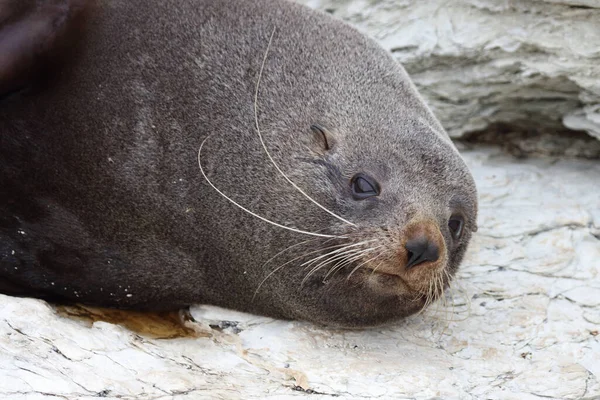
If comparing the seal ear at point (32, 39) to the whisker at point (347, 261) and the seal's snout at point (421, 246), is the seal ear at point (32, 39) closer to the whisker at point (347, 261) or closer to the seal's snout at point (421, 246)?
the whisker at point (347, 261)

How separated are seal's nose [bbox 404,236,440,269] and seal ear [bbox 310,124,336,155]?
71 centimetres

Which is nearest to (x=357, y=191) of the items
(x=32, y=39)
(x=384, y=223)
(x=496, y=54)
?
(x=384, y=223)

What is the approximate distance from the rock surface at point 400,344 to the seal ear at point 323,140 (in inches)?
38.3

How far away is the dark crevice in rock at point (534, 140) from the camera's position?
6.57 meters

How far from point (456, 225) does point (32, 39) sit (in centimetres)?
246

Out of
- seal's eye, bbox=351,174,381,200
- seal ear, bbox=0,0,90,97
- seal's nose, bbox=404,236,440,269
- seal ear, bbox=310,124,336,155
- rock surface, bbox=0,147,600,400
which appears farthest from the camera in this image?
seal ear, bbox=0,0,90,97

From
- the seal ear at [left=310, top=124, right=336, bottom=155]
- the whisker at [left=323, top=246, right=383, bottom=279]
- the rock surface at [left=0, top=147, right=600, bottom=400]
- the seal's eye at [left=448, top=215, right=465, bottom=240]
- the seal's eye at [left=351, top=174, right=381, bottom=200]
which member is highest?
the seal ear at [left=310, top=124, right=336, bottom=155]

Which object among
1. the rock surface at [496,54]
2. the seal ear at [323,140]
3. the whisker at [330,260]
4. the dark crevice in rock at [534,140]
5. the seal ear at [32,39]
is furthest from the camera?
the dark crevice in rock at [534,140]

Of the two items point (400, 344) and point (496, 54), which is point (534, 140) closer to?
point (496, 54)

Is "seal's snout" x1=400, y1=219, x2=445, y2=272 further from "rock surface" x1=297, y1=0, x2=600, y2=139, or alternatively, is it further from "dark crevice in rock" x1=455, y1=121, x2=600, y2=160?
"dark crevice in rock" x1=455, y1=121, x2=600, y2=160

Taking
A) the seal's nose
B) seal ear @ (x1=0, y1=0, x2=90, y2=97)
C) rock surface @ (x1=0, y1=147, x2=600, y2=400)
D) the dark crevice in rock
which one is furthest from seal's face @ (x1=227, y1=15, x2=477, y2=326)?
the dark crevice in rock

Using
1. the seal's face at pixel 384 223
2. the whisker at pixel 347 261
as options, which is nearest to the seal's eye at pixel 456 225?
the seal's face at pixel 384 223

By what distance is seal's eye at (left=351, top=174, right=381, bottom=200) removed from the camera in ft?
14.6

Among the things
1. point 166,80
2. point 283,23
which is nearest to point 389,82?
point 283,23
